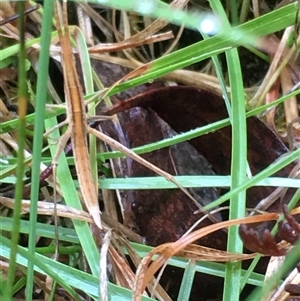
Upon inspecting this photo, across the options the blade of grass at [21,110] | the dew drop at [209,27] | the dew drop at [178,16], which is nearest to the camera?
the blade of grass at [21,110]

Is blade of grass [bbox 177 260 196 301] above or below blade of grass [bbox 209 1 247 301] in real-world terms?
below

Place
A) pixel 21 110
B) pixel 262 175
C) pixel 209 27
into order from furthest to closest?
pixel 209 27 → pixel 262 175 → pixel 21 110

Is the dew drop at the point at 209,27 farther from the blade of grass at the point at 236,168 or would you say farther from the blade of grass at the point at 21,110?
the blade of grass at the point at 21,110

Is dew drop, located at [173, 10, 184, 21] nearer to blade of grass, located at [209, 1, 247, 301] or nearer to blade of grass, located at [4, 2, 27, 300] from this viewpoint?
blade of grass, located at [209, 1, 247, 301]

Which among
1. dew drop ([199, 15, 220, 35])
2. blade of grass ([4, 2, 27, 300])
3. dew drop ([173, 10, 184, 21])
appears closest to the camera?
blade of grass ([4, 2, 27, 300])

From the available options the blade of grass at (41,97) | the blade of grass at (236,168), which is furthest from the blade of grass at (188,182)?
the blade of grass at (41,97)

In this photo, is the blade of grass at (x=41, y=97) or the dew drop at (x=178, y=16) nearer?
the blade of grass at (x=41, y=97)

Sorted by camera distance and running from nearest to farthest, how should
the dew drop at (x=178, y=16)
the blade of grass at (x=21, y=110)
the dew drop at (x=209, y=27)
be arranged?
the blade of grass at (x=21, y=110) < the dew drop at (x=178, y=16) < the dew drop at (x=209, y=27)

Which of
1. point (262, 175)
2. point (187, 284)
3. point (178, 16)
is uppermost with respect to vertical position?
point (178, 16)

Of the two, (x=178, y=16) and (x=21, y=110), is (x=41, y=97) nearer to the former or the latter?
(x=21, y=110)

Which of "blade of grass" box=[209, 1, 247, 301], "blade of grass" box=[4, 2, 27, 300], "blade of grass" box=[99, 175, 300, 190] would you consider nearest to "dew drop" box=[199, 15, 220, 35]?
"blade of grass" box=[209, 1, 247, 301]

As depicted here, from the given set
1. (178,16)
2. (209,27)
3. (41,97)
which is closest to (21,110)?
(41,97)

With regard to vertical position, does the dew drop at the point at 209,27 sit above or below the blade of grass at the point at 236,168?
above
